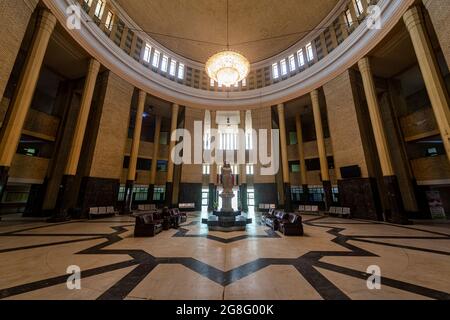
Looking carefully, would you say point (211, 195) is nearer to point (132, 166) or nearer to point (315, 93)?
point (132, 166)

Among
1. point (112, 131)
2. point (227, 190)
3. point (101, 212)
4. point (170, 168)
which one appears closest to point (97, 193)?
point (101, 212)

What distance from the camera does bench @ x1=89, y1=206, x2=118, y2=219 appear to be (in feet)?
Answer: 33.2

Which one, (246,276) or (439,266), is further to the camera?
(439,266)

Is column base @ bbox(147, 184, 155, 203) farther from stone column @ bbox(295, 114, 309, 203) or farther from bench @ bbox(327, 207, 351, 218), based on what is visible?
bench @ bbox(327, 207, 351, 218)

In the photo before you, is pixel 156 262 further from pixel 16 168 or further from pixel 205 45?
pixel 205 45

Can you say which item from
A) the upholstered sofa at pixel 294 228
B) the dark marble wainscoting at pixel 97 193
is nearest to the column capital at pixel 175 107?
the dark marble wainscoting at pixel 97 193

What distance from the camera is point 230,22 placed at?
13.0 metres

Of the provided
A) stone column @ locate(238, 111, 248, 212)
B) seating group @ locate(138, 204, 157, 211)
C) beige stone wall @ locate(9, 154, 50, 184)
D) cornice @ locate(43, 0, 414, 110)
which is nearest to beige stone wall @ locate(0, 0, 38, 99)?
cornice @ locate(43, 0, 414, 110)

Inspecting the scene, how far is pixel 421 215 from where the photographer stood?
1009 centimetres

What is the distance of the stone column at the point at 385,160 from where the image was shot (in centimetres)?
873

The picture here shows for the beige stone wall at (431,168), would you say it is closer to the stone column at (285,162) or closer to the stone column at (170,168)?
the stone column at (285,162)

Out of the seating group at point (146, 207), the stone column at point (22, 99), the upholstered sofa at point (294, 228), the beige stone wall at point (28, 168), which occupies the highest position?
the stone column at point (22, 99)

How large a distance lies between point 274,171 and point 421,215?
9061 millimetres

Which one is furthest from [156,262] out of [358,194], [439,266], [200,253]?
[358,194]
